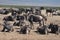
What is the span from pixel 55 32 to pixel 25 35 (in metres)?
2.67

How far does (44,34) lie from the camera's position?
19891 millimetres

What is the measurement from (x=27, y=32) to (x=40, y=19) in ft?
18.0

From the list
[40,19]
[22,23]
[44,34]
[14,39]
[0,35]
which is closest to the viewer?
[14,39]

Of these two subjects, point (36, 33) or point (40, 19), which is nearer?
point (36, 33)

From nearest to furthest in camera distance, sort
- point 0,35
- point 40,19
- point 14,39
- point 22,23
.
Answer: point 14,39 < point 0,35 < point 22,23 < point 40,19

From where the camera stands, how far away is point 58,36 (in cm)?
1925

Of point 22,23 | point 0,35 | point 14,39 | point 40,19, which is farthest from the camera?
point 40,19

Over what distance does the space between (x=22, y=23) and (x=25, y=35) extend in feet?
13.5

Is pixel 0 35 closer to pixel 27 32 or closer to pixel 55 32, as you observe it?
pixel 27 32

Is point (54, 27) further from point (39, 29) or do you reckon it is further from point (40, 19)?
point (40, 19)

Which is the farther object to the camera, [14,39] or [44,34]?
[44,34]

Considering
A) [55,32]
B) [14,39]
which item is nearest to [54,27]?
[55,32]

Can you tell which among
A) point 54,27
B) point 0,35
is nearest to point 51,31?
point 54,27

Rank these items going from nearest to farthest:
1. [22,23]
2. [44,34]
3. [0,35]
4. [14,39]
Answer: [14,39] → [0,35] → [44,34] → [22,23]
